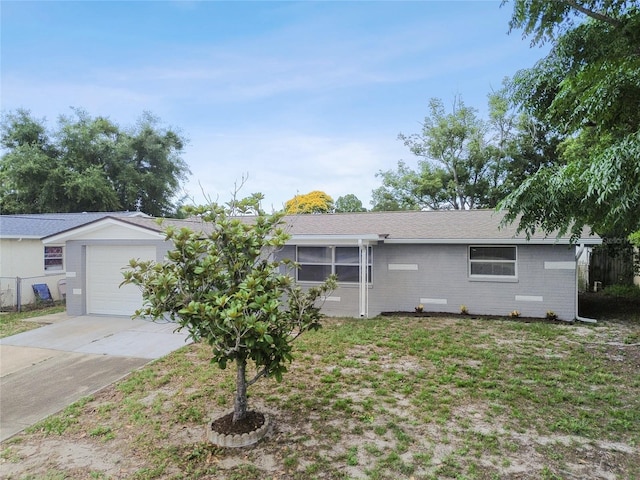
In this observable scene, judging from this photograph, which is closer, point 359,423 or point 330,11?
point 359,423

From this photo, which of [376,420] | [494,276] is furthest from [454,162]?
[376,420]

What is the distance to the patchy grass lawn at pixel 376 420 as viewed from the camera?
3.60m

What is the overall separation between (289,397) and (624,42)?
20.9 ft

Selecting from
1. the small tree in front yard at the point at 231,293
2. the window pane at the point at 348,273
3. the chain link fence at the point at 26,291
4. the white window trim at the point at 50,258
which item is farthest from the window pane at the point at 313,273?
the white window trim at the point at 50,258

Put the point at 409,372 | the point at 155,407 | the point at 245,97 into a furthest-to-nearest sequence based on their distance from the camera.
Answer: the point at 245,97 < the point at 409,372 < the point at 155,407

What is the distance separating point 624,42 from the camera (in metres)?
4.70

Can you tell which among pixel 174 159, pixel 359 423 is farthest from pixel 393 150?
pixel 359 423

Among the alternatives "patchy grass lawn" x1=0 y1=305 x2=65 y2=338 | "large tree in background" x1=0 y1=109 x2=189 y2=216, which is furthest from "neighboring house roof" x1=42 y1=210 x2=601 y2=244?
"large tree in background" x1=0 y1=109 x2=189 y2=216

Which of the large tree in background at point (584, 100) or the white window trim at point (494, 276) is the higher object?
the large tree in background at point (584, 100)

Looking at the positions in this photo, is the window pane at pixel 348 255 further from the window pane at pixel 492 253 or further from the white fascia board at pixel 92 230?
the white fascia board at pixel 92 230

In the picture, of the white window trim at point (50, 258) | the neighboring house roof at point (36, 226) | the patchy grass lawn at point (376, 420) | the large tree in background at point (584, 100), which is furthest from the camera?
the white window trim at point (50, 258)

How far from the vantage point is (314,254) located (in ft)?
37.3

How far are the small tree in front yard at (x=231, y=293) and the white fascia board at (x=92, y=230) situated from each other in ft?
21.3

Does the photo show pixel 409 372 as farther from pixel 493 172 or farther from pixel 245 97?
pixel 493 172
